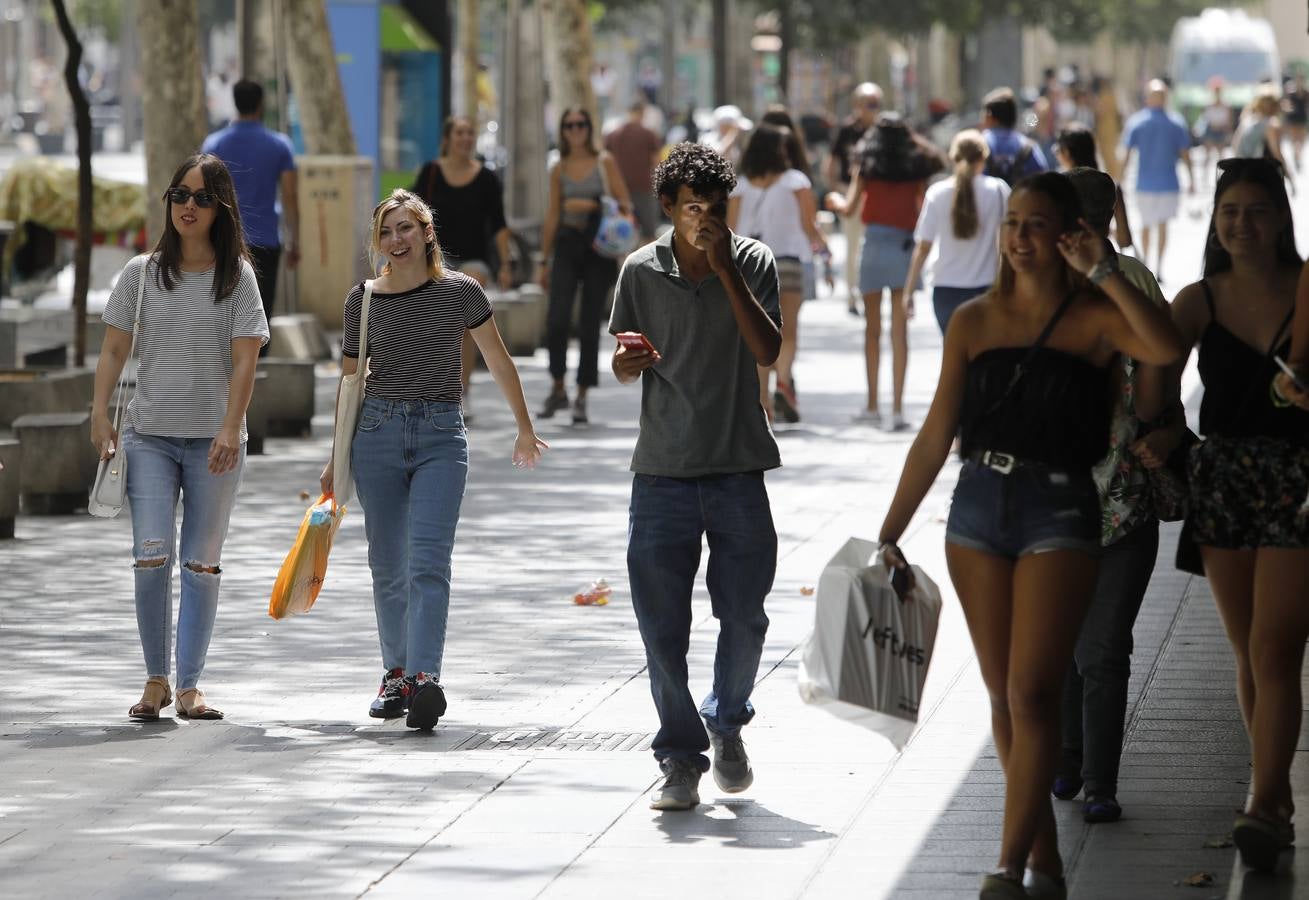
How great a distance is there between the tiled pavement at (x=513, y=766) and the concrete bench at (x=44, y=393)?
3714 mm

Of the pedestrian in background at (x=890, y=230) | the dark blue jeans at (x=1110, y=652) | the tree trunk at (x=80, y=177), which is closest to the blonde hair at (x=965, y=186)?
the pedestrian in background at (x=890, y=230)

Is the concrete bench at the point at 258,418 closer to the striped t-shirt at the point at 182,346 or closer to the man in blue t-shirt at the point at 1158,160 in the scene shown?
the striped t-shirt at the point at 182,346

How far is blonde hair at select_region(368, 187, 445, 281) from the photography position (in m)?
7.68

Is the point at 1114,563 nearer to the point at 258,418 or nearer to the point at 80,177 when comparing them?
the point at 258,418

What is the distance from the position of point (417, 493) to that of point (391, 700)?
2.04 feet

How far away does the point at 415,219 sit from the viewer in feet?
25.2

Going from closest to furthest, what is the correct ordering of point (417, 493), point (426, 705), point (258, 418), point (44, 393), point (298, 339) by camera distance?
1. point (426, 705)
2. point (417, 493)
3. point (44, 393)
4. point (258, 418)
5. point (298, 339)

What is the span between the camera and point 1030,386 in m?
5.54

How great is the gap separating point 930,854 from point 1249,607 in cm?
95

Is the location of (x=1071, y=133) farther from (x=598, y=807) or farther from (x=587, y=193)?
(x=587, y=193)

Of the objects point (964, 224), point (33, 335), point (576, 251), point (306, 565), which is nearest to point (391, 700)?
point (306, 565)

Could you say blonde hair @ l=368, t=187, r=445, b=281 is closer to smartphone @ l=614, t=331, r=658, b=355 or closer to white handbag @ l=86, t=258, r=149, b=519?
white handbag @ l=86, t=258, r=149, b=519

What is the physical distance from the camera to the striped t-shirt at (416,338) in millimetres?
7684

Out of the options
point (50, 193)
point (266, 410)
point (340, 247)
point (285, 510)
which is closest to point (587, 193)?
point (266, 410)
